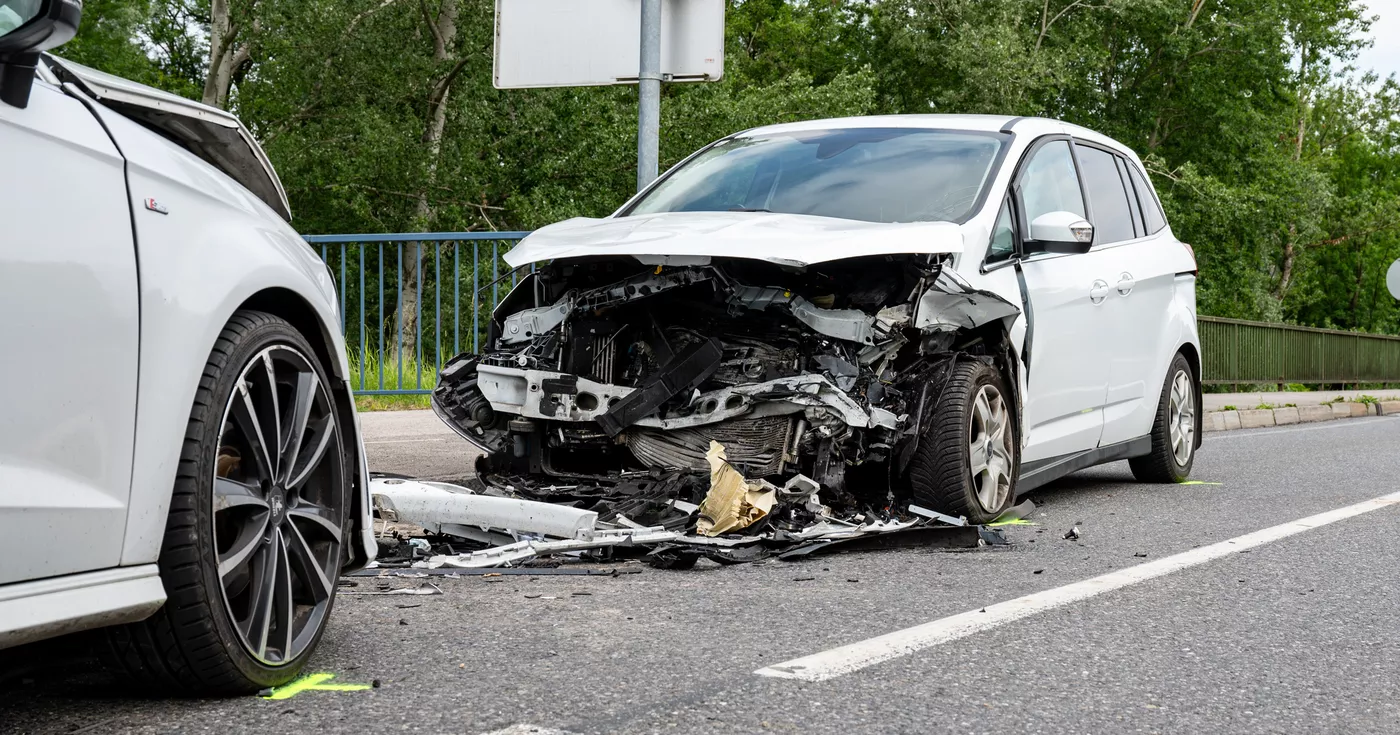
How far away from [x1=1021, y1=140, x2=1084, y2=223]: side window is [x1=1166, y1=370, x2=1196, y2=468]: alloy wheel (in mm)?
1618

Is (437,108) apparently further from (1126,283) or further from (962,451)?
(962,451)

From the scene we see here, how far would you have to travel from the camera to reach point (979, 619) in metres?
4.05

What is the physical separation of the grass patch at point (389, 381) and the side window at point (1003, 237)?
16.9 ft

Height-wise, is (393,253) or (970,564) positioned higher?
(393,253)

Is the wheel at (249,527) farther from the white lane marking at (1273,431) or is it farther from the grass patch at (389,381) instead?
the white lane marking at (1273,431)

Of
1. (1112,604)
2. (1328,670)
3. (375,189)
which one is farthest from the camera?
(375,189)

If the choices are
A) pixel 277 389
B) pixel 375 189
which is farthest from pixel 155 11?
pixel 277 389

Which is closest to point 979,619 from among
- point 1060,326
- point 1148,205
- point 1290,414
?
point 1060,326

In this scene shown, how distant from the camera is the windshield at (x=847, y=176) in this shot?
20.2ft

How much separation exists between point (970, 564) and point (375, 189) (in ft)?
71.5

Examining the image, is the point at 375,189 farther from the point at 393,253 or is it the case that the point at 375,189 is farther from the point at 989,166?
the point at 989,166

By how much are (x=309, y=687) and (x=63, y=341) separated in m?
1.03

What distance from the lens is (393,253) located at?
1048 centimetres

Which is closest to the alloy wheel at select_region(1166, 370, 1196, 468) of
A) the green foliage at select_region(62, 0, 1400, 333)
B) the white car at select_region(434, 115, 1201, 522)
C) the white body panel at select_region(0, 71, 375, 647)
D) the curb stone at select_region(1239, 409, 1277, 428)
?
the white car at select_region(434, 115, 1201, 522)
